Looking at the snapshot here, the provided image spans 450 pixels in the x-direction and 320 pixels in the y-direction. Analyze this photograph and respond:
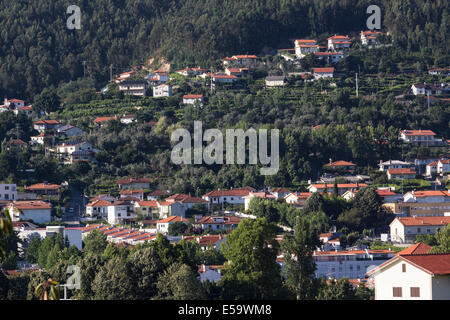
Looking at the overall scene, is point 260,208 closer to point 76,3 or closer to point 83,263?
point 83,263

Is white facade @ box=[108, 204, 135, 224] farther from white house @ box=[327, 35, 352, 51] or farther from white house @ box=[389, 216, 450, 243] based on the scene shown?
white house @ box=[327, 35, 352, 51]

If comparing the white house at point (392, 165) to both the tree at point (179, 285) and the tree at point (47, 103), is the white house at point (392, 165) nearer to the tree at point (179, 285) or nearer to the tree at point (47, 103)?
the tree at point (47, 103)

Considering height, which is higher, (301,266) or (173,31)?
(173,31)

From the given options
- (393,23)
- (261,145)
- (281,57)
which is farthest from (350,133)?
(393,23)

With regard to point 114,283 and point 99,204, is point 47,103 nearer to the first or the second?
point 99,204

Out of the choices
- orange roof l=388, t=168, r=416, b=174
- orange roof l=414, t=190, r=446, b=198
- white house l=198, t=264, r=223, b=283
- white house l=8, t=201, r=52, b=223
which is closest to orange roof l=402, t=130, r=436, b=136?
orange roof l=388, t=168, r=416, b=174

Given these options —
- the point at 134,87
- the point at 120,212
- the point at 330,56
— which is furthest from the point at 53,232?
the point at 330,56
